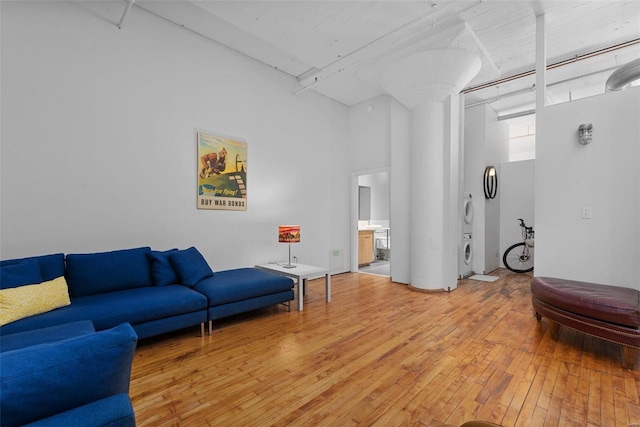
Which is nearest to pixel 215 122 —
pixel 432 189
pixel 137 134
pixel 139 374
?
pixel 137 134

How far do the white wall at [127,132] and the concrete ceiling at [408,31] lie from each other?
0.44 meters

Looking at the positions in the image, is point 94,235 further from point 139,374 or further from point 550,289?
point 550,289

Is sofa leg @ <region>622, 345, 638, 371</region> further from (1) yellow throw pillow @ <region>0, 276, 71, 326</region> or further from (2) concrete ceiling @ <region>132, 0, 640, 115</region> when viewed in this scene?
(1) yellow throw pillow @ <region>0, 276, 71, 326</region>

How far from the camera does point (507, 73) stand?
516cm

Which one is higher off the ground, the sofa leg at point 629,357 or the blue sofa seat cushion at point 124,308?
the blue sofa seat cushion at point 124,308

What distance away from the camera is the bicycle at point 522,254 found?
6.58m

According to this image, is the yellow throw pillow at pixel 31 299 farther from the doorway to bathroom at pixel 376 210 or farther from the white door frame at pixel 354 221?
the doorway to bathroom at pixel 376 210

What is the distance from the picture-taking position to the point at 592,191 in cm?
339

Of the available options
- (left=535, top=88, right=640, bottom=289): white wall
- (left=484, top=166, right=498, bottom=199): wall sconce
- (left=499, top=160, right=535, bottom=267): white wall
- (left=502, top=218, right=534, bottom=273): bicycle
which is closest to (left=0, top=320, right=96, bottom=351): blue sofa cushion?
(left=535, top=88, right=640, bottom=289): white wall

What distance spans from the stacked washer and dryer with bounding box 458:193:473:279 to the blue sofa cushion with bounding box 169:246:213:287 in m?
4.86

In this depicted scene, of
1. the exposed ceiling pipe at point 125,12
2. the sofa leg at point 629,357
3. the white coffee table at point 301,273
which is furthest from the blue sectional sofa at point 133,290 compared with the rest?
the sofa leg at point 629,357

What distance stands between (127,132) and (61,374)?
3461 mm

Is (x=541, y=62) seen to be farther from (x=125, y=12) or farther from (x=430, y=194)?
(x=125, y=12)

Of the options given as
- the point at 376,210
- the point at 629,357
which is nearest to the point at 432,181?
the point at 629,357
